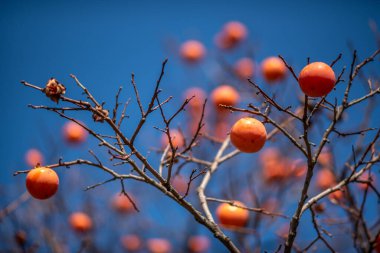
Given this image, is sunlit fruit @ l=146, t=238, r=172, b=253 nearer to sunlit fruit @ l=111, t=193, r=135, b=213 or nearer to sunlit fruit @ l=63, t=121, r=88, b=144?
sunlit fruit @ l=111, t=193, r=135, b=213

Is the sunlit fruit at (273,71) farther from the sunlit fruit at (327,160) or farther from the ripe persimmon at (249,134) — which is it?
the ripe persimmon at (249,134)

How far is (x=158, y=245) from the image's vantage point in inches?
275

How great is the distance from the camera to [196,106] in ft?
19.2

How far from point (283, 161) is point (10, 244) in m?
4.92

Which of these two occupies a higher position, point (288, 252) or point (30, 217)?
point (30, 217)

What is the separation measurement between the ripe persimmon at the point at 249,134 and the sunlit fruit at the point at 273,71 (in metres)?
2.60

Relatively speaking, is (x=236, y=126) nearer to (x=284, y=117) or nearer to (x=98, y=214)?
(x=284, y=117)

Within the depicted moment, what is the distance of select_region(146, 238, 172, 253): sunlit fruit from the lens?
6832mm

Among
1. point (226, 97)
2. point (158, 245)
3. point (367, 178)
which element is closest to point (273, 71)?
point (226, 97)

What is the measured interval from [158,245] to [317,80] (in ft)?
19.2

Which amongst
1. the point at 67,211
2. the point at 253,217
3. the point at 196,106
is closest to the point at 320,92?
the point at 253,217

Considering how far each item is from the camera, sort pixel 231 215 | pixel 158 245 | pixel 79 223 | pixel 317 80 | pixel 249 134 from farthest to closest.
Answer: pixel 158 245, pixel 79 223, pixel 231 215, pixel 249 134, pixel 317 80

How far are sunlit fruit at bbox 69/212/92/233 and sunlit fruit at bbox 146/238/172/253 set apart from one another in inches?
71.8

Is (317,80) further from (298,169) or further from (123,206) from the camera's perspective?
(123,206)
